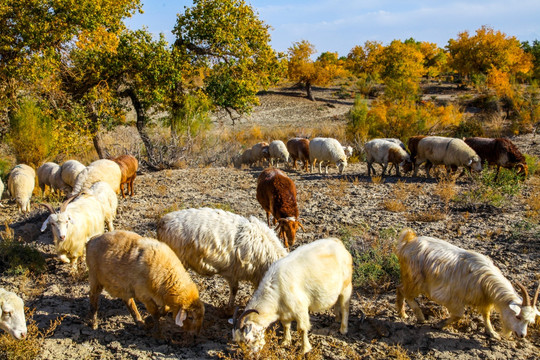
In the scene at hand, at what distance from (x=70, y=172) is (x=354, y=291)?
860 cm

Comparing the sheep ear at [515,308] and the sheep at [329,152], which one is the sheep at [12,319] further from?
the sheep at [329,152]

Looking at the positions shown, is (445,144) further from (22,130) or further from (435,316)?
(22,130)

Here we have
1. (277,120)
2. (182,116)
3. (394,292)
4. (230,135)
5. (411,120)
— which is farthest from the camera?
(277,120)

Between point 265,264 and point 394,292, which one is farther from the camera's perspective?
point 394,292

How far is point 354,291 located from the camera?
593cm

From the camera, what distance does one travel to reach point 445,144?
1265cm

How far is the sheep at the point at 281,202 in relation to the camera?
7.13m

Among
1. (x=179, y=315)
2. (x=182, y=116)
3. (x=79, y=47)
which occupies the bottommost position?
(x=179, y=315)

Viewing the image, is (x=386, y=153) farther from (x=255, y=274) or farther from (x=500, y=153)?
(x=255, y=274)

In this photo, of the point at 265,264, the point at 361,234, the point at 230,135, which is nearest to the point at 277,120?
the point at 230,135

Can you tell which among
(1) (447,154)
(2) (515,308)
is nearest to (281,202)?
(2) (515,308)

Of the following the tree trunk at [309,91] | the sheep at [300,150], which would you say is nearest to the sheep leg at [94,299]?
the sheep at [300,150]

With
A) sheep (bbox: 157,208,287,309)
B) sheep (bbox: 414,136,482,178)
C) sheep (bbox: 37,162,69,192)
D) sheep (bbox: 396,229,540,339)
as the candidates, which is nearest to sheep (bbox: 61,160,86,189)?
sheep (bbox: 37,162,69,192)

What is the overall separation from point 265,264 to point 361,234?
2.98 m
